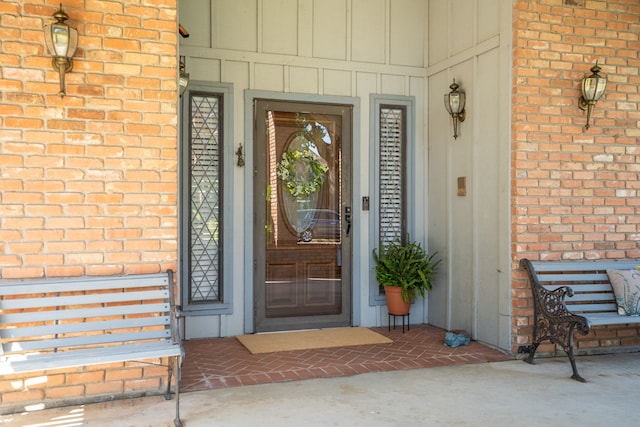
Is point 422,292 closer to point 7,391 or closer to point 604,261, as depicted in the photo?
point 604,261

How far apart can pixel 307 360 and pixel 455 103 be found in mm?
2886

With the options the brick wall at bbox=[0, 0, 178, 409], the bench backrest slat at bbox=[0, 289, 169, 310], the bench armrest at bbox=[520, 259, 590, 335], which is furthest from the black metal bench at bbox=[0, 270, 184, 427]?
the bench armrest at bbox=[520, 259, 590, 335]

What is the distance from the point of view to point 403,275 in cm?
560

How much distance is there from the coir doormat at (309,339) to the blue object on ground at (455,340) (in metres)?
0.55

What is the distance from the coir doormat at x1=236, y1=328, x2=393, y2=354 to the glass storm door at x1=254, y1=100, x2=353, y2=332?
0.55ft

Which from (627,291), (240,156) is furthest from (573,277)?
(240,156)

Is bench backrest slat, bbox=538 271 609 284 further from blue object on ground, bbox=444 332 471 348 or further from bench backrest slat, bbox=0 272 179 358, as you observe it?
bench backrest slat, bbox=0 272 179 358

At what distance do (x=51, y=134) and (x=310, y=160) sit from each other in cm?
284

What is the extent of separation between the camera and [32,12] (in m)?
3.44

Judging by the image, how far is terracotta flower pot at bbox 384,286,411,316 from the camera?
564 cm

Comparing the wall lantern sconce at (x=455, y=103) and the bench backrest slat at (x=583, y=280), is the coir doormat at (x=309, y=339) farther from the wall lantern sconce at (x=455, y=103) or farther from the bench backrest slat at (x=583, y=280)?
the wall lantern sconce at (x=455, y=103)

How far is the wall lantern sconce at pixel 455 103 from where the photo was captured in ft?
17.7

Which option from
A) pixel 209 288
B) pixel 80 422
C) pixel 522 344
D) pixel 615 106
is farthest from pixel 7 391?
pixel 615 106

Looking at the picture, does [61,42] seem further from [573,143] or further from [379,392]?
[573,143]
